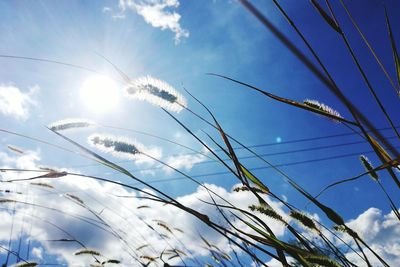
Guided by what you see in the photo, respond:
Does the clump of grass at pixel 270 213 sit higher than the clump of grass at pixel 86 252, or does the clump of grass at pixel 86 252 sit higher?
the clump of grass at pixel 86 252

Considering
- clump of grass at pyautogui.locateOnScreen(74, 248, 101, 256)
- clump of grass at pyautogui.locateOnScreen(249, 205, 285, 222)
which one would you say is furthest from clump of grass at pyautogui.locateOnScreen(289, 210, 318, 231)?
clump of grass at pyautogui.locateOnScreen(74, 248, 101, 256)

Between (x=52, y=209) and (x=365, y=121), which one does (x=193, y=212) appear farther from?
(x=52, y=209)

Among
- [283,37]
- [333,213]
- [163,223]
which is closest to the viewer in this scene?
[283,37]

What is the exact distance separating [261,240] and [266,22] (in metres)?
0.69

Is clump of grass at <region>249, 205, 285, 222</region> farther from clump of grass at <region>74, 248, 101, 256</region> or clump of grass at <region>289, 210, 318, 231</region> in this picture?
clump of grass at <region>74, 248, 101, 256</region>

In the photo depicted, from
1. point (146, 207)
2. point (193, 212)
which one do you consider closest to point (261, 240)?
point (193, 212)

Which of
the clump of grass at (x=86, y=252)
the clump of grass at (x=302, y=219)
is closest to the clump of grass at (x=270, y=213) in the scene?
the clump of grass at (x=302, y=219)

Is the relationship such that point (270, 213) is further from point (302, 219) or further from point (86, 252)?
point (86, 252)

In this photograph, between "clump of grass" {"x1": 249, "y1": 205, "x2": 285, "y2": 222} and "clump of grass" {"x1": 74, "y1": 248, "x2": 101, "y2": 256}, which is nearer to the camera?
"clump of grass" {"x1": 249, "y1": 205, "x2": 285, "y2": 222}

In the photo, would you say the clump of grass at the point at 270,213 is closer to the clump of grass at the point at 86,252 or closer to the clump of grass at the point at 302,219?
the clump of grass at the point at 302,219

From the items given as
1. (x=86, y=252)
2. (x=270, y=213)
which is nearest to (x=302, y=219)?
(x=270, y=213)

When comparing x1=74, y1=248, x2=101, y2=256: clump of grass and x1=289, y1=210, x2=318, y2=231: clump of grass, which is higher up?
x1=74, y1=248, x2=101, y2=256: clump of grass

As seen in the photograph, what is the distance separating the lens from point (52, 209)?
2.53m

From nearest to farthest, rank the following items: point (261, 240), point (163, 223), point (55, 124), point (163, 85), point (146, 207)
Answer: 1. point (261, 240)
2. point (163, 85)
3. point (55, 124)
4. point (163, 223)
5. point (146, 207)
